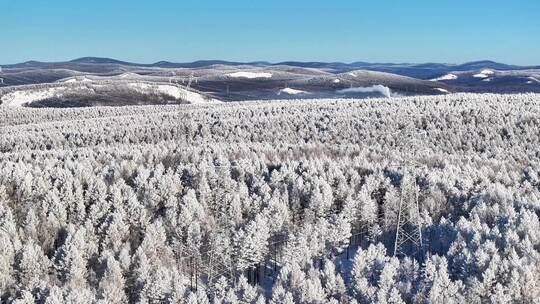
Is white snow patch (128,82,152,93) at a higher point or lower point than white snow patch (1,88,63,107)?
higher

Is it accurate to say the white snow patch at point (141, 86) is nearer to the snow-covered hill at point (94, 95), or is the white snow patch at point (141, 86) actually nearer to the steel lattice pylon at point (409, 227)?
the snow-covered hill at point (94, 95)

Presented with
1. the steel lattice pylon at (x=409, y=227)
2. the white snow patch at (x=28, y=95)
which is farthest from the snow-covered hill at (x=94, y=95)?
the steel lattice pylon at (x=409, y=227)

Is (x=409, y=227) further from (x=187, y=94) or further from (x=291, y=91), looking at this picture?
(x=291, y=91)

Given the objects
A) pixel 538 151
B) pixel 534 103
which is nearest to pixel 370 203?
pixel 538 151

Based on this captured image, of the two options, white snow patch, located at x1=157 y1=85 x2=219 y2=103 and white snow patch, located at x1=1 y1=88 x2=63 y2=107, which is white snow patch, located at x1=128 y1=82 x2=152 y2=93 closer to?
white snow patch, located at x1=157 y1=85 x2=219 y2=103

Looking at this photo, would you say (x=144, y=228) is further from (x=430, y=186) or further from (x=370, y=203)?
(x=430, y=186)

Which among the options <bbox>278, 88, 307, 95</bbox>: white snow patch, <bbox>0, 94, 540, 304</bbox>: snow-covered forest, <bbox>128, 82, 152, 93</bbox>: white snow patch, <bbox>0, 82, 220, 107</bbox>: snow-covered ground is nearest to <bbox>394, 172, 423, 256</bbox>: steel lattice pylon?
<bbox>0, 94, 540, 304</bbox>: snow-covered forest
